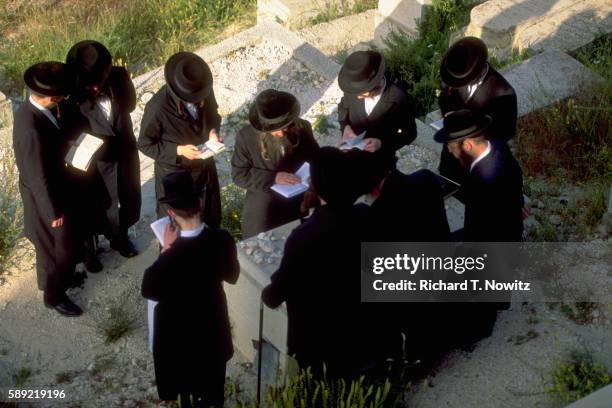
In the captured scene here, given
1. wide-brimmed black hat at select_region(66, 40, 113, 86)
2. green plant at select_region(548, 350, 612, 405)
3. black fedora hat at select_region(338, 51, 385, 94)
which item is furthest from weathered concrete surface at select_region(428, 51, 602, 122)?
wide-brimmed black hat at select_region(66, 40, 113, 86)

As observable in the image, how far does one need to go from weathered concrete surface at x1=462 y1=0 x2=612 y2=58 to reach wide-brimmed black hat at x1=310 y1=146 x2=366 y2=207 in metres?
4.59

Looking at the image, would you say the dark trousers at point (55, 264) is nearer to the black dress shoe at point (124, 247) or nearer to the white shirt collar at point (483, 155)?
the black dress shoe at point (124, 247)

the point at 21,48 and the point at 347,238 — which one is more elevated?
the point at 347,238

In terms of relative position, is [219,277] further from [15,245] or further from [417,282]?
[15,245]

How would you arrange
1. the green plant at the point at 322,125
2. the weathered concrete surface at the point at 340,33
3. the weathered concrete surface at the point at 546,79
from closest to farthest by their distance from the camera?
1. the weathered concrete surface at the point at 546,79
2. the green plant at the point at 322,125
3. the weathered concrete surface at the point at 340,33

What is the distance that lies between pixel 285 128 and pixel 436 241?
4.01 feet

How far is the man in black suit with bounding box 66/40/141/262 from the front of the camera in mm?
5750

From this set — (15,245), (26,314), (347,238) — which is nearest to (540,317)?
(347,238)

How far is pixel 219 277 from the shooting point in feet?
14.8

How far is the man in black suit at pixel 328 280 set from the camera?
14.2ft

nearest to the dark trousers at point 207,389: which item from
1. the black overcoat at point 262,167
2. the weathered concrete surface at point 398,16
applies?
the black overcoat at point 262,167

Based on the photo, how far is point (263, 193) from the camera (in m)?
5.81

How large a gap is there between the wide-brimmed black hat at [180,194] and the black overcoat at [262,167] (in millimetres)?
1281

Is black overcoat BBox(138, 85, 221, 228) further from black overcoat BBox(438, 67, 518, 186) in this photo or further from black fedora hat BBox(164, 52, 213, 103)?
black overcoat BBox(438, 67, 518, 186)
